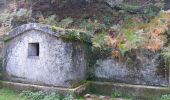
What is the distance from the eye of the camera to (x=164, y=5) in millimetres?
13773

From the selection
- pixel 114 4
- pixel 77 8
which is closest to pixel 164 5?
pixel 114 4

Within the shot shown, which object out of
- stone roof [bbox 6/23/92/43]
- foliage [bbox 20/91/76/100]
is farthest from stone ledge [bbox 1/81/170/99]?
stone roof [bbox 6/23/92/43]

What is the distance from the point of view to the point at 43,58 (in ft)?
29.0

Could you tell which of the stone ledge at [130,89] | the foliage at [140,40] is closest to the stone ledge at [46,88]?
the stone ledge at [130,89]

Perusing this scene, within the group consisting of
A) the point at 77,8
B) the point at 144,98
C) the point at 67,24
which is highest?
the point at 77,8

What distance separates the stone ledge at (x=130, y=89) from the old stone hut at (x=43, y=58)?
567mm

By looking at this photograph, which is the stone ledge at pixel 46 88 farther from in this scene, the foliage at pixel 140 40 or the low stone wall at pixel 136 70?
the foliage at pixel 140 40

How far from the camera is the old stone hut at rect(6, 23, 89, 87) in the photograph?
8516 mm

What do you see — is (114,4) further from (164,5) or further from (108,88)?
(108,88)

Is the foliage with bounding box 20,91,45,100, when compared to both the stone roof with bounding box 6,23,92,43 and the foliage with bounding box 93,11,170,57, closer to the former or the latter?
the stone roof with bounding box 6,23,92,43

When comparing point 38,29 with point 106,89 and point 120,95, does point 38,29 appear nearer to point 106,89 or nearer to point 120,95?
point 106,89

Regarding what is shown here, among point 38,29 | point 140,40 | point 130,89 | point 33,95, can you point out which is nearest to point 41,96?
point 33,95

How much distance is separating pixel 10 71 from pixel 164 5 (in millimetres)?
8070

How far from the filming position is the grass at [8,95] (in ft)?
27.8
